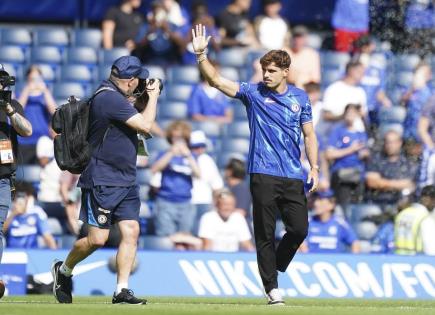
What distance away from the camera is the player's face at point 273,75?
37.1 feet

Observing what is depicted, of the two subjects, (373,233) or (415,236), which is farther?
(373,233)

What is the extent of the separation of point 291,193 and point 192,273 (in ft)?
13.6

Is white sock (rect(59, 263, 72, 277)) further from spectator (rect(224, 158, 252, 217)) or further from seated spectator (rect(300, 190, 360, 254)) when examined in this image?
spectator (rect(224, 158, 252, 217))

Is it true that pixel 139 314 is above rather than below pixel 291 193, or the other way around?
below

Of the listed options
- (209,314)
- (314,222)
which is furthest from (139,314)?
(314,222)

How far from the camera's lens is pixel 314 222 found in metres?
17.0

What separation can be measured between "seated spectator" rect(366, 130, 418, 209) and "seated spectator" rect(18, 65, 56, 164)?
4.51m

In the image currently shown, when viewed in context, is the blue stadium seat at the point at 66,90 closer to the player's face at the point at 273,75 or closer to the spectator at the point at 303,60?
the spectator at the point at 303,60

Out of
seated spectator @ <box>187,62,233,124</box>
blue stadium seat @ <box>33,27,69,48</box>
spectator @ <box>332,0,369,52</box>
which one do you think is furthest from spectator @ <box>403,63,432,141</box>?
blue stadium seat @ <box>33,27,69,48</box>

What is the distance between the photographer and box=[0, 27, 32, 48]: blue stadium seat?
20125 mm

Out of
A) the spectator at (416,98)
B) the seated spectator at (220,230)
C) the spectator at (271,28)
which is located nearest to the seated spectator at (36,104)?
the seated spectator at (220,230)

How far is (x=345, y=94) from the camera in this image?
63.9ft

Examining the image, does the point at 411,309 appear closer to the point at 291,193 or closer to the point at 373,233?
the point at 291,193

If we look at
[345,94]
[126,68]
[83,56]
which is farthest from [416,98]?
[126,68]
